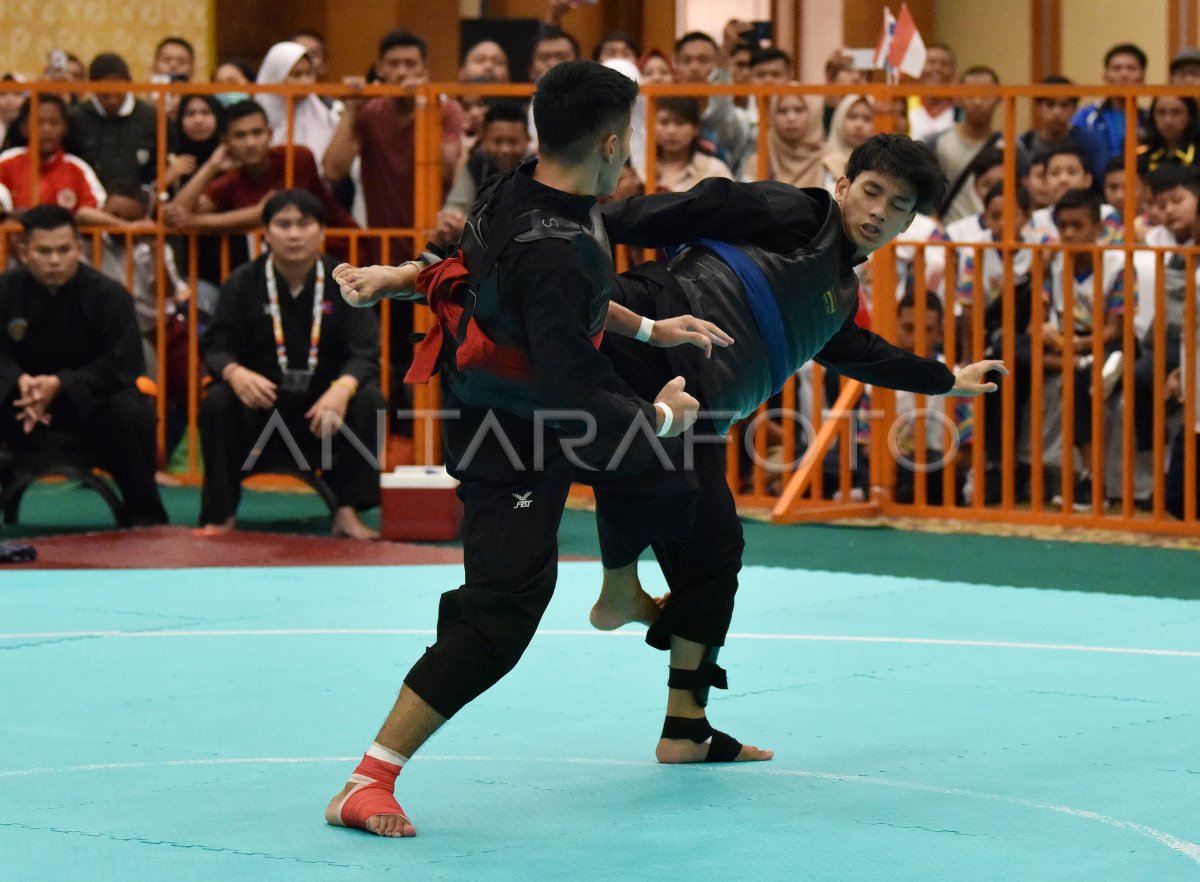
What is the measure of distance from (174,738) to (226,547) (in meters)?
3.64

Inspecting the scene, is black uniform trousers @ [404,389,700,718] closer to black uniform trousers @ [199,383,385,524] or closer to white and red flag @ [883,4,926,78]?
black uniform trousers @ [199,383,385,524]

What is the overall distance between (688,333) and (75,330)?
18.5 ft

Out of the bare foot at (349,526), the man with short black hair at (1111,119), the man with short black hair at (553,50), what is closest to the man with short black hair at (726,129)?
the man with short black hair at (553,50)

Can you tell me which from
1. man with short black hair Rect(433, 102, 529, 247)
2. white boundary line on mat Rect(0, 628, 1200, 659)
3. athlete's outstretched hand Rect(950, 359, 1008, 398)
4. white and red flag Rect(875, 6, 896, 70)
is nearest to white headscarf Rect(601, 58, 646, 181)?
man with short black hair Rect(433, 102, 529, 247)

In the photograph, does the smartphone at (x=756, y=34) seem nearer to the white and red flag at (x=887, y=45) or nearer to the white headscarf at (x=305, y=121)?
the white and red flag at (x=887, y=45)

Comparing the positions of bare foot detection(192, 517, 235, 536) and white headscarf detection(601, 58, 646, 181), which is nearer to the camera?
bare foot detection(192, 517, 235, 536)

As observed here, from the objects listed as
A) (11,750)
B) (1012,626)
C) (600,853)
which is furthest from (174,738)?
(1012,626)

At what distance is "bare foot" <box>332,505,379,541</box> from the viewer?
29.9 feet

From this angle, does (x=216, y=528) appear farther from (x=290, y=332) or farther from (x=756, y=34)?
(x=756, y=34)

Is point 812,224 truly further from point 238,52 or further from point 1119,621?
point 238,52

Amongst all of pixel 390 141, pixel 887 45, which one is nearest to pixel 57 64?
pixel 390 141

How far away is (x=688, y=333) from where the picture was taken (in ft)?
13.9

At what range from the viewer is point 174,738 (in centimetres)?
510

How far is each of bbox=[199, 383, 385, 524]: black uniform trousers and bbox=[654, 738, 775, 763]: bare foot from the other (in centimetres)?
445
